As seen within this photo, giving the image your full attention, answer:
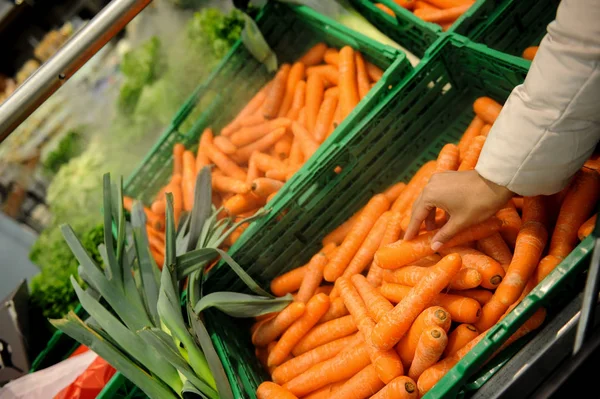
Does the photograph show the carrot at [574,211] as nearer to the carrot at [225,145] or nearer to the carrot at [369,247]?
the carrot at [369,247]

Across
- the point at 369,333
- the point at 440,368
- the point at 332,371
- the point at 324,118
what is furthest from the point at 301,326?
the point at 324,118

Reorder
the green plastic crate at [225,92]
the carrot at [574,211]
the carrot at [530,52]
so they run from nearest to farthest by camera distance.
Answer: the carrot at [574,211]
the carrot at [530,52]
the green plastic crate at [225,92]

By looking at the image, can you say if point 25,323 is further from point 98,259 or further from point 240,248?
point 240,248

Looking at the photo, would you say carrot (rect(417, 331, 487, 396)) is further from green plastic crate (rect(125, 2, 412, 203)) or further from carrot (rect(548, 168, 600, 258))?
green plastic crate (rect(125, 2, 412, 203))

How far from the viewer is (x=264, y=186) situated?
228 cm

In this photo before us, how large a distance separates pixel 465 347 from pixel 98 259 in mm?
2167

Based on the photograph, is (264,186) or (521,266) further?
(264,186)

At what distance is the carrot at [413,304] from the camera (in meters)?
1.53

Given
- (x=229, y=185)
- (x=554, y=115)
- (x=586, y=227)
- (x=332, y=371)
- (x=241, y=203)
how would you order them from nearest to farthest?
(x=554, y=115) < (x=586, y=227) < (x=332, y=371) < (x=241, y=203) < (x=229, y=185)

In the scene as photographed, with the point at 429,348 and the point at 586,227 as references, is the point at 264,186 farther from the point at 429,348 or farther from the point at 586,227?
the point at 586,227

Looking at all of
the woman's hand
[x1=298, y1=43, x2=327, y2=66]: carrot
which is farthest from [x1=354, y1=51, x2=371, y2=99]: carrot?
the woman's hand

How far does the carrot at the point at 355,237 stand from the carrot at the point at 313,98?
62 cm

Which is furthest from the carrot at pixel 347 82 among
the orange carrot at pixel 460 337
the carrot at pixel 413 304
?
the orange carrot at pixel 460 337

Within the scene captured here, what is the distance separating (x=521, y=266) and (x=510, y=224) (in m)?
0.21
